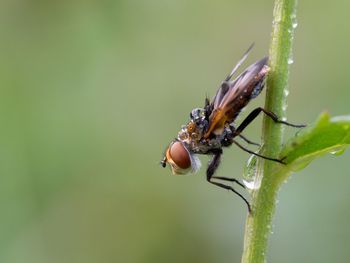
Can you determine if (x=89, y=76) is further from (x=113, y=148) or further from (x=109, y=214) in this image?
(x=109, y=214)

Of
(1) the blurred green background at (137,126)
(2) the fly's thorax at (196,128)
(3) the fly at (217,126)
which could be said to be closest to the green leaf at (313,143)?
(3) the fly at (217,126)

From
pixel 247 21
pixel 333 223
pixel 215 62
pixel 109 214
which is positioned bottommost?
pixel 109 214

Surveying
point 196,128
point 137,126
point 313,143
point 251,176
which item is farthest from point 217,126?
point 137,126

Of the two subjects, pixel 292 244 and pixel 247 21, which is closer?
pixel 292 244

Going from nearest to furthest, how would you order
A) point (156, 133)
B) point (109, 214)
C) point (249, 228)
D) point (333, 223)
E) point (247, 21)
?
point (249, 228)
point (333, 223)
point (109, 214)
point (156, 133)
point (247, 21)

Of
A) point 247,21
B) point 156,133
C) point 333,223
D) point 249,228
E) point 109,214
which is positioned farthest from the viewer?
point 247,21

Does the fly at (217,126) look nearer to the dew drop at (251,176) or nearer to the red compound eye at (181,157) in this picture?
the red compound eye at (181,157)

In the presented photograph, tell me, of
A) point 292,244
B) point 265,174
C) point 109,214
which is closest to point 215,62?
point 109,214
